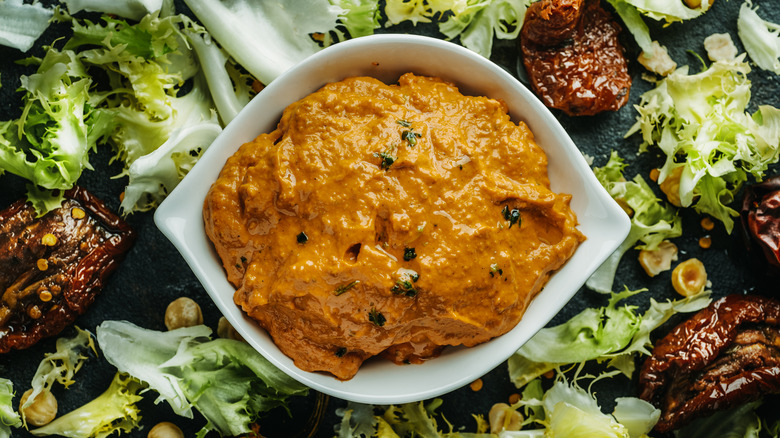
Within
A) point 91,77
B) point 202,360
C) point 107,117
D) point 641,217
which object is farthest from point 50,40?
point 641,217

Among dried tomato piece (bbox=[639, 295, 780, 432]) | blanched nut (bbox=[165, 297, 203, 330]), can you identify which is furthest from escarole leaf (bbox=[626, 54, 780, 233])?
blanched nut (bbox=[165, 297, 203, 330])

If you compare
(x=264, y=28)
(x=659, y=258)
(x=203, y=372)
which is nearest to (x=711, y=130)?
(x=659, y=258)

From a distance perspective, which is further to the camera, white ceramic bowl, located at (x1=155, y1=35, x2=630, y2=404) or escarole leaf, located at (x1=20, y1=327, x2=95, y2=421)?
escarole leaf, located at (x1=20, y1=327, x2=95, y2=421)

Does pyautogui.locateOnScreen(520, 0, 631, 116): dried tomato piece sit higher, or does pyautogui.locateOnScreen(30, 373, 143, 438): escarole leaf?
pyautogui.locateOnScreen(520, 0, 631, 116): dried tomato piece

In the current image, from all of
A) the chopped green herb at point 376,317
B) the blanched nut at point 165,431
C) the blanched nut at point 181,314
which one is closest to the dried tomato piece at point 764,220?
the chopped green herb at point 376,317

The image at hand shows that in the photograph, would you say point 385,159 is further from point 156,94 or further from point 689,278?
point 689,278

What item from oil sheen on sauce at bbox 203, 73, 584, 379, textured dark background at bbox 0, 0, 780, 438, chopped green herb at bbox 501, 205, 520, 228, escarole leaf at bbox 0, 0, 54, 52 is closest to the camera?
oil sheen on sauce at bbox 203, 73, 584, 379

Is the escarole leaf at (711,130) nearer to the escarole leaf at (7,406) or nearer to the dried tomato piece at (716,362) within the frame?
the dried tomato piece at (716,362)

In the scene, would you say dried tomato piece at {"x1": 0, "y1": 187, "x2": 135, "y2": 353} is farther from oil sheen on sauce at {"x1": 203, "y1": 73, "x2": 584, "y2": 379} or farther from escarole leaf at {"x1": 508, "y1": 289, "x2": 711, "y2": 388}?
escarole leaf at {"x1": 508, "y1": 289, "x2": 711, "y2": 388}
